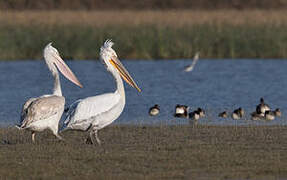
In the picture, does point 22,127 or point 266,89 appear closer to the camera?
point 22,127

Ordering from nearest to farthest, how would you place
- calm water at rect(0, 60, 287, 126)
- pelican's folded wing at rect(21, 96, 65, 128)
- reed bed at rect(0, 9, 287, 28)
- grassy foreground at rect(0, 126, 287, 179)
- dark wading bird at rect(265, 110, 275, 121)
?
grassy foreground at rect(0, 126, 287, 179), pelican's folded wing at rect(21, 96, 65, 128), dark wading bird at rect(265, 110, 275, 121), calm water at rect(0, 60, 287, 126), reed bed at rect(0, 9, 287, 28)

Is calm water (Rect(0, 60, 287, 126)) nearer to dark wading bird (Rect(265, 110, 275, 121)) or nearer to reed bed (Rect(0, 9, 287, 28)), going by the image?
dark wading bird (Rect(265, 110, 275, 121))

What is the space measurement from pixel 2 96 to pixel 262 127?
6763 millimetres

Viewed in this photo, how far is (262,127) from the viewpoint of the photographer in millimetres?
12070

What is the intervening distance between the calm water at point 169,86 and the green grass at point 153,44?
41cm

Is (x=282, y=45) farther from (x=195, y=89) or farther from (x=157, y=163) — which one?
(x=157, y=163)

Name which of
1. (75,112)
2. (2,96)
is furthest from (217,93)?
(75,112)
